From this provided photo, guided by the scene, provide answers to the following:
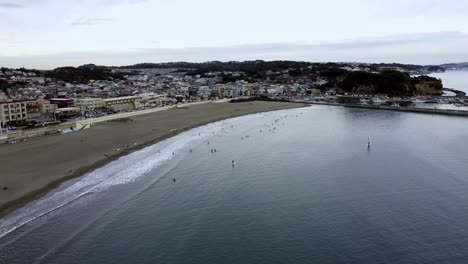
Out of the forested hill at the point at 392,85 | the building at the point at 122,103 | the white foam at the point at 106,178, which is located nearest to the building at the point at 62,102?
the building at the point at 122,103

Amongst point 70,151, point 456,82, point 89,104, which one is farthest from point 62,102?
point 456,82

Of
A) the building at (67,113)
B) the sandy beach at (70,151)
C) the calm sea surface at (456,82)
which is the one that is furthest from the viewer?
the calm sea surface at (456,82)

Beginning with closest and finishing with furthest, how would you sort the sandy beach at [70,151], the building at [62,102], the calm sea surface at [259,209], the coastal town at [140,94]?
the calm sea surface at [259,209], the sandy beach at [70,151], the coastal town at [140,94], the building at [62,102]

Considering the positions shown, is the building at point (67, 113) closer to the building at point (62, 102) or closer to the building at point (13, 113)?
the building at point (62, 102)

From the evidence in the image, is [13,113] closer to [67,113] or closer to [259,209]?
[67,113]

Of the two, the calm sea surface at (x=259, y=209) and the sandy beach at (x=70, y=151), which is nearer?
the calm sea surface at (x=259, y=209)

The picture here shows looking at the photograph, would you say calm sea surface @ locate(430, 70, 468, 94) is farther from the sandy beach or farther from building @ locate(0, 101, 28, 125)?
building @ locate(0, 101, 28, 125)
